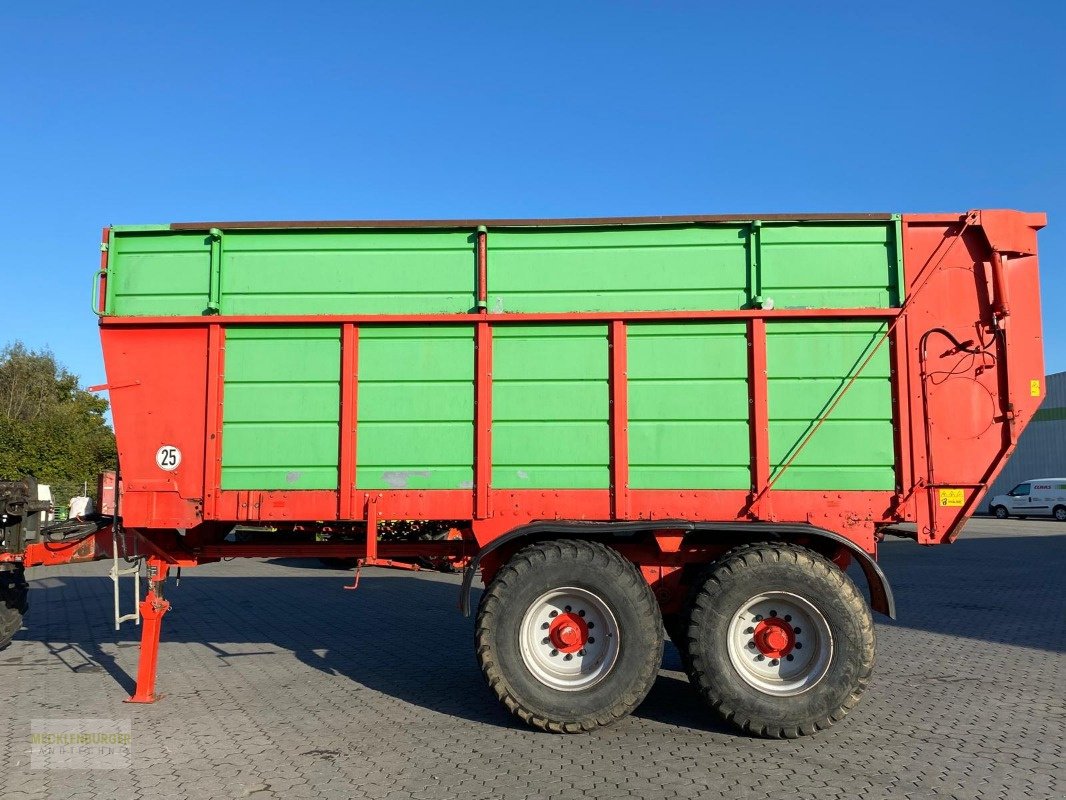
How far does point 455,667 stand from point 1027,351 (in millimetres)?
5323

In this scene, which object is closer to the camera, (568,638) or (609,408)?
(568,638)

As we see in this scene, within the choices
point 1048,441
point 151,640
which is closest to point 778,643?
point 151,640

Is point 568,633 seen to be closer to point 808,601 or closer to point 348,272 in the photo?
point 808,601

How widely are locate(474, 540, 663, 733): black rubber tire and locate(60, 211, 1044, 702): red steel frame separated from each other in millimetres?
350

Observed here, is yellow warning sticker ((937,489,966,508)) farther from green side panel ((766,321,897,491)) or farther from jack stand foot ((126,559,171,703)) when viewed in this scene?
jack stand foot ((126,559,171,703))

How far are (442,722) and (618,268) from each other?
348 cm

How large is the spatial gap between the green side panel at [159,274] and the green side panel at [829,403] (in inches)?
164

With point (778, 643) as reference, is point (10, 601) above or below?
below

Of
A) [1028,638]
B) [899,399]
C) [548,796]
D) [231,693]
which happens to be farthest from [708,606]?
[1028,638]

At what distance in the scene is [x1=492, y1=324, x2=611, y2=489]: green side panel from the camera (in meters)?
5.32

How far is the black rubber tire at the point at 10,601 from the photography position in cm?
725

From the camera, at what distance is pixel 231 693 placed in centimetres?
614

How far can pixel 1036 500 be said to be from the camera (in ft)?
102

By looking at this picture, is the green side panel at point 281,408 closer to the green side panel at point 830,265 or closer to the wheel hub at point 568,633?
the wheel hub at point 568,633
